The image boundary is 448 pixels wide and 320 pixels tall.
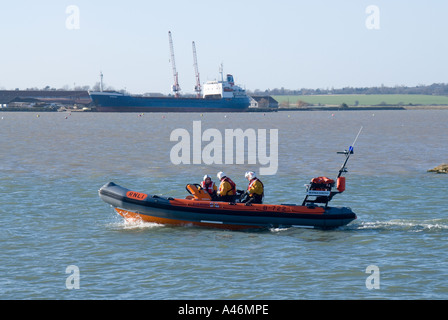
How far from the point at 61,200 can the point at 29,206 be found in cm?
159

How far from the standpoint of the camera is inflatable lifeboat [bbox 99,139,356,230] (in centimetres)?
1936

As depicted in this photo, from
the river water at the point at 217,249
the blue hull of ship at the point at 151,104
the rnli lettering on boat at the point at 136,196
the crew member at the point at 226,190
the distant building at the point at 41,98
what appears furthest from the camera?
the distant building at the point at 41,98

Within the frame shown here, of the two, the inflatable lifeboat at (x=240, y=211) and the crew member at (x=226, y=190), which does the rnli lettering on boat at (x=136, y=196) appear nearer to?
the inflatable lifeboat at (x=240, y=211)

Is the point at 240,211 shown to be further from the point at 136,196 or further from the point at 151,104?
the point at 151,104

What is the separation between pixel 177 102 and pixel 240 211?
14567 centimetres

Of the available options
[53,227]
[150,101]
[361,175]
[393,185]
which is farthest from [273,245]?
[150,101]

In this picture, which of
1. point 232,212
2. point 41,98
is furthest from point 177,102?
point 232,212

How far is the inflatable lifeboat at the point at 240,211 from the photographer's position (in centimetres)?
1936

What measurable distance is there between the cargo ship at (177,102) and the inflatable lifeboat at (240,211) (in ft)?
467

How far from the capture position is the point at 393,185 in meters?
28.8

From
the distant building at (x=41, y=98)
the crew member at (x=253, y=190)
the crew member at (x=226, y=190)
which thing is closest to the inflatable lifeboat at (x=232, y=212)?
the crew member at (x=253, y=190)

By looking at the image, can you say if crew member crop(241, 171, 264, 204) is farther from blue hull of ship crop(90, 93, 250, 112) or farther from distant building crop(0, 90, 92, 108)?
distant building crop(0, 90, 92, 108)

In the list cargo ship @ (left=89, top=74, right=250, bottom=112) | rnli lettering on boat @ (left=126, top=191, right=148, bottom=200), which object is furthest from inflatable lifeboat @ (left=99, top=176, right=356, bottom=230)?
cargo ship @ (left=89, top=74, right=250, bottom=112)

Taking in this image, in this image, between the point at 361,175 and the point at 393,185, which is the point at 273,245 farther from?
the point at 361,175
